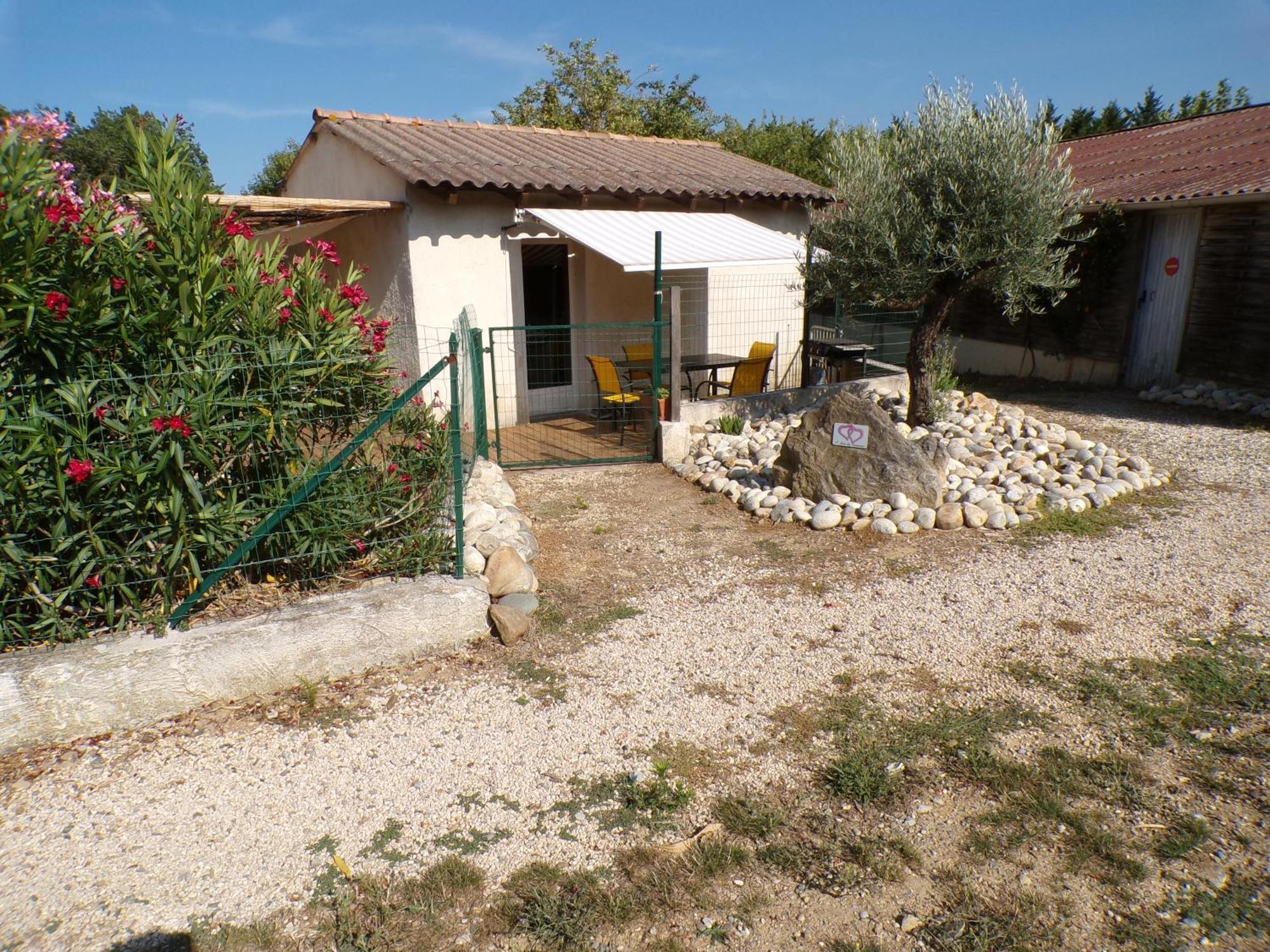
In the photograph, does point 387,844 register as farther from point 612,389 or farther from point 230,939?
point 612,389

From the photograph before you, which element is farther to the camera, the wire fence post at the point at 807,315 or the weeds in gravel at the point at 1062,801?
the wire fence post at the point at 807,315

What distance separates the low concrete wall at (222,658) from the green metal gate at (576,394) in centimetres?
370

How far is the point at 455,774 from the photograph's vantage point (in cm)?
359

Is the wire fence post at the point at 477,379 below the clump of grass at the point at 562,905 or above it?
above

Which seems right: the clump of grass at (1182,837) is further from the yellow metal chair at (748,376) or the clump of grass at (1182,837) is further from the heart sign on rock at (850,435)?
the yellow metal chair at (748,376)

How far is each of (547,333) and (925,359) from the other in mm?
4813

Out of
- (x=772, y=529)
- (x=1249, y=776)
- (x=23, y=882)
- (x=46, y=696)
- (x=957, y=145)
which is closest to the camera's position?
(x=23, y=882)

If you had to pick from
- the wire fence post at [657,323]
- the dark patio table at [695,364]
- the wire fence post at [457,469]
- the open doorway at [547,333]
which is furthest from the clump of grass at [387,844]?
the open doorway at [547,333]

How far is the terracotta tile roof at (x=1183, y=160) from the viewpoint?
1080 cm

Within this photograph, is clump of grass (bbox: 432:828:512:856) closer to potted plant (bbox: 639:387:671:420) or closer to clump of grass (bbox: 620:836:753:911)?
clump of grass (bbox: 620:836:753:911)

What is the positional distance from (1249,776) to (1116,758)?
19.0 inches

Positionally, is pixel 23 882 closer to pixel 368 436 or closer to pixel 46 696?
pixel 46 696

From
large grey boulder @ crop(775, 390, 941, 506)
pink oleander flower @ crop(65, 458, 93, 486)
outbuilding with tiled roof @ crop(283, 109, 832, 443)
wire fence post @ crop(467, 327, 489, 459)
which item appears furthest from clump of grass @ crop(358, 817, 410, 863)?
outbuilding with tiled roof @ crop(283, 109, 832, 443)

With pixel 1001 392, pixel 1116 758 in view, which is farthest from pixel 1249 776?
pixel 1001 392
